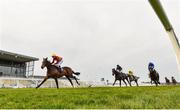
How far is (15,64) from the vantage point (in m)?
46.8

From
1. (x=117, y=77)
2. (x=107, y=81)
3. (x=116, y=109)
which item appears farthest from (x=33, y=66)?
(x=116, y=109)

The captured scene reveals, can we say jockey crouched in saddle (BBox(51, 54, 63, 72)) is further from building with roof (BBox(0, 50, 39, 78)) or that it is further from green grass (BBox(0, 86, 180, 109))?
building with roof (BBox(0, 50, 39, 78))

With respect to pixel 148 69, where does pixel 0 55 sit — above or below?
above

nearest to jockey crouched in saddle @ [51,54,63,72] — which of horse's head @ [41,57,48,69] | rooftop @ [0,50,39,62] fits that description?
horse's head @ [41,57,48,69]

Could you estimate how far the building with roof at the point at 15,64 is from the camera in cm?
4187

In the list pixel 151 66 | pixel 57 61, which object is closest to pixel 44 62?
pixel 57 61

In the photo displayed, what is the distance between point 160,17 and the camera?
1.15 feet

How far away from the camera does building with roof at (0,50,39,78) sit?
41866 millimetres

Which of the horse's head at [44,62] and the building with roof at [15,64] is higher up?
the building with roof at [15,64]

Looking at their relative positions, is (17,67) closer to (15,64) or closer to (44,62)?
(15,64)

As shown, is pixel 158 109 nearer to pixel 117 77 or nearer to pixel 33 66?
pixel 117 77

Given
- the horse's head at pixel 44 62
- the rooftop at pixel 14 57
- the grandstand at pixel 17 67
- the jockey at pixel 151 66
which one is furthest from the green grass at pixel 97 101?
the rooftop at pixel 14 57

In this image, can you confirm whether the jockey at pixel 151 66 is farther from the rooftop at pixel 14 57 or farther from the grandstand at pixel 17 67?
the rooftop at pixel 14 57

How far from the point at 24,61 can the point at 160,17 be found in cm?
4890
